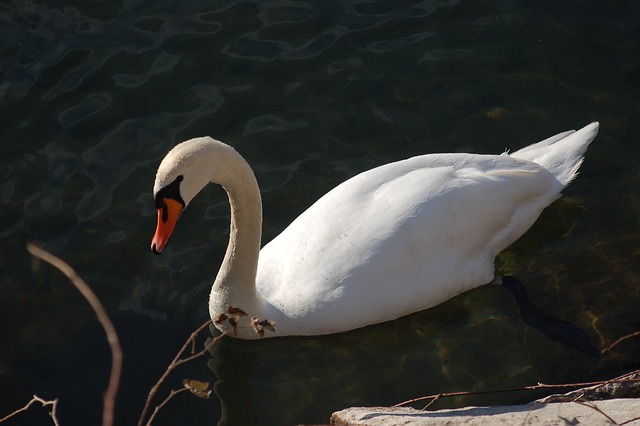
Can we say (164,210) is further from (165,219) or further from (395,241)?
(395,241)

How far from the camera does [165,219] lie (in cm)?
581

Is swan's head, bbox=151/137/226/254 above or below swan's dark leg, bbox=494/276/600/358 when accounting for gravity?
above

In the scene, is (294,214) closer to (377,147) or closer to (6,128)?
(377,147)

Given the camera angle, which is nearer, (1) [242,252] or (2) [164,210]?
(2) [164,210]

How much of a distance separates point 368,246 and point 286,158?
6.58ft

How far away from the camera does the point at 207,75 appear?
29.7ft

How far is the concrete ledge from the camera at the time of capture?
16.0 feet

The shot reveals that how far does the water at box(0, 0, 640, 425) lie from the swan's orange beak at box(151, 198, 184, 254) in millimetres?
1191

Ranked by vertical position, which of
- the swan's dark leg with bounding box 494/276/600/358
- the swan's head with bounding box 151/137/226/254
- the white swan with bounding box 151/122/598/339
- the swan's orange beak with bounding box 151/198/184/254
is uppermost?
the swan's head with bounding box 151/137/226/254

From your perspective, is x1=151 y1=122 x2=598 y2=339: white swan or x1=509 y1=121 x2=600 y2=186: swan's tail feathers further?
x1=509 y1=121 x2=600 y2=186: swan's tail feathers

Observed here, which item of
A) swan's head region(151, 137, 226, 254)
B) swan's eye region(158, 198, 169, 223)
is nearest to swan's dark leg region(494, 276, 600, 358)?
swan's head region(151, 137, 226, 254)

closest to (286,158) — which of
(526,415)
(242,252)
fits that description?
(242,252)

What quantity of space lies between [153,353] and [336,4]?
4369mm

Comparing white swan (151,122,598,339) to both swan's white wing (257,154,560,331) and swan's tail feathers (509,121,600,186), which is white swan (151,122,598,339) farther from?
swan's tail feathers (509,121,600,186)
